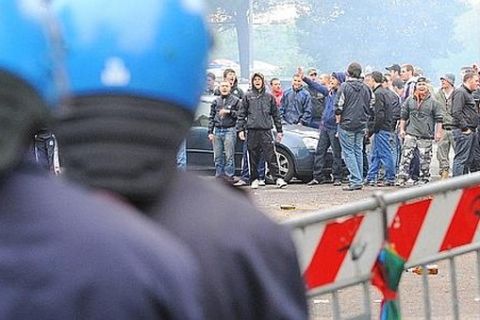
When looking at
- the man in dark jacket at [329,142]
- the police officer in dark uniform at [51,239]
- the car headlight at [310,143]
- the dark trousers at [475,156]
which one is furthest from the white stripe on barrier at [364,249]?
the car headlight at [310,143]

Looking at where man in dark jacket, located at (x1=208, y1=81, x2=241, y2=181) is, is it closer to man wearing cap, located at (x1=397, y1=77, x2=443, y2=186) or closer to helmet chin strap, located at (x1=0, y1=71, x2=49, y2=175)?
man wearing cap, located at (x1=397, y1=77, x2=443, y2=186)

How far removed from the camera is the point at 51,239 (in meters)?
1.50

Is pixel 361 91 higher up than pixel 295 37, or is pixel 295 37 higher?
pixel 295 37

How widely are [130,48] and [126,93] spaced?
7cm

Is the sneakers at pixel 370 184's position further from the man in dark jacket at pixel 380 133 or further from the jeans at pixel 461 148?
the jeans at pixel 461 148

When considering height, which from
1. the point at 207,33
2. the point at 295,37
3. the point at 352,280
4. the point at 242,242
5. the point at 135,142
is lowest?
the point at 352,280

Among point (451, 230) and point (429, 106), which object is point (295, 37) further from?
point (451, 230)

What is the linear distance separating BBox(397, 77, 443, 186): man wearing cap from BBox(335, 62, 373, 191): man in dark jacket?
2.99 feet

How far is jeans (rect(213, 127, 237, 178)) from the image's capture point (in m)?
17.5

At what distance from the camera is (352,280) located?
398 cm

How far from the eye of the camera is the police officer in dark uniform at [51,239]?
58.4 inches

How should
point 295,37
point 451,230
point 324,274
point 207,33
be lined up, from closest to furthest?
1. point 207,33
2. point 324,274
3. point 451,230
4. point 295,37

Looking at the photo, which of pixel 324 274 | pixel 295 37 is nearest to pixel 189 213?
pixel 324 274

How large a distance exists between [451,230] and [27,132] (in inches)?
119
